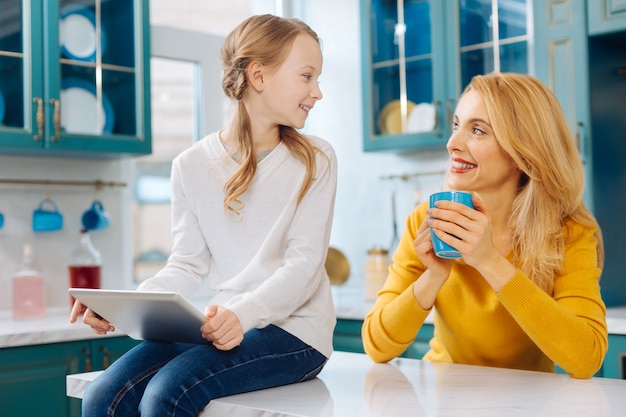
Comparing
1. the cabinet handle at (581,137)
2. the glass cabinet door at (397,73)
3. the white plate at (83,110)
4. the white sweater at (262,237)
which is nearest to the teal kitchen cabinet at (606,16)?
the cabinet handle at (581,137)

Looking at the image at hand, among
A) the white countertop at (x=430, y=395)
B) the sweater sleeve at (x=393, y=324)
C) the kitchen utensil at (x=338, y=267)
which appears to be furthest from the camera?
the kitchen utensil at (x=338, y=267)

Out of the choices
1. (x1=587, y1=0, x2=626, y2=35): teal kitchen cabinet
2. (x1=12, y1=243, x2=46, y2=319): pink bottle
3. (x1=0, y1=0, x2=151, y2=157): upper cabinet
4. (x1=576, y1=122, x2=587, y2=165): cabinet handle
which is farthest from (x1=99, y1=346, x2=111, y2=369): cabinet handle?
(x1=587, y1=0, x2=626, y2=35): teal kitchen cabinet

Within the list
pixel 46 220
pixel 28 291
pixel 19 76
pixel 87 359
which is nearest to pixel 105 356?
pixel 87 359

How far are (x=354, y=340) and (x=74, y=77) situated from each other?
143 centimetres

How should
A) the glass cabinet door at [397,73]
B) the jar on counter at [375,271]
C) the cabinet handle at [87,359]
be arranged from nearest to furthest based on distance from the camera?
1. the cabinet handle at [87,359]
2. the glass cabinet door at [397,73]
3. the jar on counter at [375,271]

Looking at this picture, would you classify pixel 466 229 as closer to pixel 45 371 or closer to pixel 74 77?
pixel 45 371

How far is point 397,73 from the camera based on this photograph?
352 cm

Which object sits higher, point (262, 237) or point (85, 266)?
point (262, 237)

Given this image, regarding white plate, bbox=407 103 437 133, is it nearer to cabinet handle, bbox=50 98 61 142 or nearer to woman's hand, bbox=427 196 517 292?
cabinet handle, bbox=50 98 61 142

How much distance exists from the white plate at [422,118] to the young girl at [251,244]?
175 centimetres


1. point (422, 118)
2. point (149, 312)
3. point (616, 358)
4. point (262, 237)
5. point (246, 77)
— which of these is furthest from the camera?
point (422, 118)

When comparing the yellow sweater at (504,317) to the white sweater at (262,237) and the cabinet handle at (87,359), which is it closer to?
the white sweater at (262,237)

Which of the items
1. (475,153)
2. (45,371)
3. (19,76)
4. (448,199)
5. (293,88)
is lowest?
(45,371)

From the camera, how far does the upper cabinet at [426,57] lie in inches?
125
